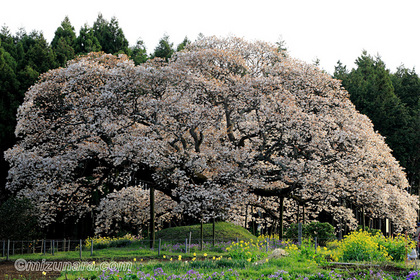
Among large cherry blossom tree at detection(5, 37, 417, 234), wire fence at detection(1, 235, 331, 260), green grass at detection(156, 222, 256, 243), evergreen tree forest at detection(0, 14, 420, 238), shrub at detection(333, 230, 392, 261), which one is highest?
evergreen tree forest at detection(0, 14, 420, 238)

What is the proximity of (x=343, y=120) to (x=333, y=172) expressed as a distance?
3160mm

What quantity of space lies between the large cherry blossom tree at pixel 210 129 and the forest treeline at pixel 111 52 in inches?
373

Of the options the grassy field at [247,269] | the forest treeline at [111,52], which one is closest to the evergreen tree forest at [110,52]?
the forest treeline at [111,52]

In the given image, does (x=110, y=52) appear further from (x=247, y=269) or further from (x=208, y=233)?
(x=247, y=269)

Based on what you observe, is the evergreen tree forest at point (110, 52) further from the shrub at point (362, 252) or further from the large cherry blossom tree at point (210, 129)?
the shrub at point (362, 252)

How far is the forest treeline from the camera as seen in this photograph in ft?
116

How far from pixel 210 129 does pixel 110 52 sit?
26101mm

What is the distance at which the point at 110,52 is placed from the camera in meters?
45.2

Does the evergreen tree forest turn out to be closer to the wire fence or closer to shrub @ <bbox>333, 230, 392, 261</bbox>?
the wire fence

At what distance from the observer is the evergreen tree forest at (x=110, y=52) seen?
115 feet

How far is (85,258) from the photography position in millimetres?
18094

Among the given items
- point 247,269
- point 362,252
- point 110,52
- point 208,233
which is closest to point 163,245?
point 208,233

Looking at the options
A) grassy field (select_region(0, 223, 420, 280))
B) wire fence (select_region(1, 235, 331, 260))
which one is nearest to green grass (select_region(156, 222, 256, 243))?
wire fence (select_region(1, 235, 331, 260))

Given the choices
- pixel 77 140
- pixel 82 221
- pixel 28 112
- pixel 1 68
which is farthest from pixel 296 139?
pixel 1 68
